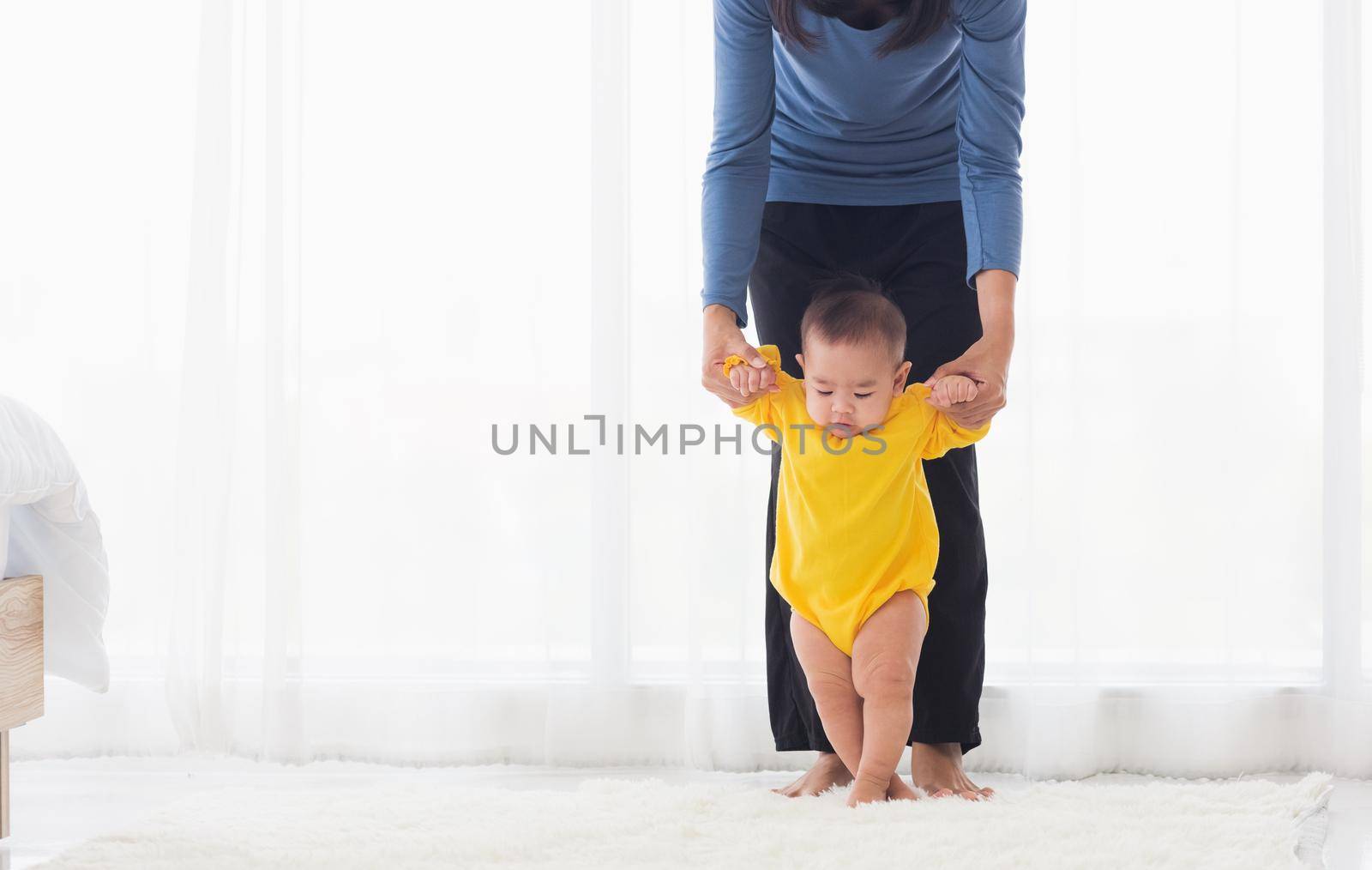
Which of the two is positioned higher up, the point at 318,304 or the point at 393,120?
the point at 393,120

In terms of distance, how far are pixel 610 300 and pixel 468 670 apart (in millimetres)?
717

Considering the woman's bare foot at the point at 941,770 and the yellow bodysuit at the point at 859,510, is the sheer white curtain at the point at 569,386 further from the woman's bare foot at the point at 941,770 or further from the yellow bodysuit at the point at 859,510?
the yellow bodysuit at the point at 859,510

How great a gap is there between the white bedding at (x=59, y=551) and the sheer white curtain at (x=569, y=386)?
353 millimetres

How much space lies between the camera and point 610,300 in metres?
1.88

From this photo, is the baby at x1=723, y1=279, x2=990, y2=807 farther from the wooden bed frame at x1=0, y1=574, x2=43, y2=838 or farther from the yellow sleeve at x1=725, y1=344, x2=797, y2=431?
the wooden bed frame at x1=0, y1=574, x2=43, y2=838

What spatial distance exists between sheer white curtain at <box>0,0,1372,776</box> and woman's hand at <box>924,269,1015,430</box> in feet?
1.40

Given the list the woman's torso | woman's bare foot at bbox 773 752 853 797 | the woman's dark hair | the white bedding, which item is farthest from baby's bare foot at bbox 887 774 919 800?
the white bedding

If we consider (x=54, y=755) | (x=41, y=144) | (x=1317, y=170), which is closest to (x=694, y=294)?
(x=1317, y=170)

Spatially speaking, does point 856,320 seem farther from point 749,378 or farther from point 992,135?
point 992,135

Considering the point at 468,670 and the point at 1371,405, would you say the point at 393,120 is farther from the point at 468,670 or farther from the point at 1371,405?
the point at 1371,405

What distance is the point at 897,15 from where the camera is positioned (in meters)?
1.35

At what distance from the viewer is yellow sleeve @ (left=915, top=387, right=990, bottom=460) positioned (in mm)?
1371

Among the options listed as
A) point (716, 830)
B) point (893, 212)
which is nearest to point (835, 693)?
point (716, 830)

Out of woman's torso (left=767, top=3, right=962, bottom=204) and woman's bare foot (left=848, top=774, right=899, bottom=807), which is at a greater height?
woman's torso (left=767, top=3, right=962, bottom=204)
